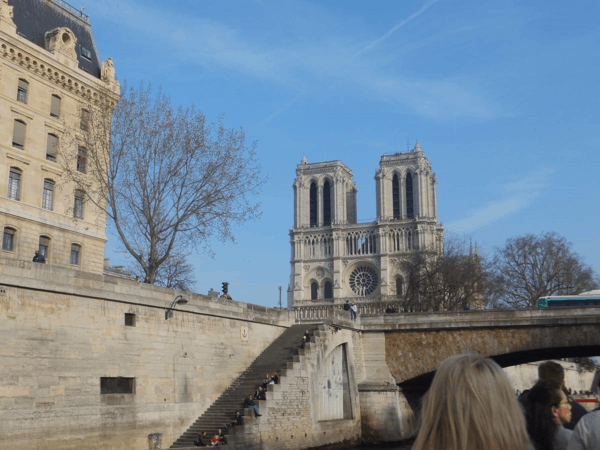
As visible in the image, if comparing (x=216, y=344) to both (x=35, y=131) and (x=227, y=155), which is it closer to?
(x=227, y=155)

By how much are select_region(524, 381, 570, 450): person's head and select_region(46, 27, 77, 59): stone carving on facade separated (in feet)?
124

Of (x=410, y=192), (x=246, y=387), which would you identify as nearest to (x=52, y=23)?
(x=246, y=387)

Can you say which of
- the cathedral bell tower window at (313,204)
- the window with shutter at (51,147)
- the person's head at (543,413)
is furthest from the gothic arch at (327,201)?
the person's head at (543,413)

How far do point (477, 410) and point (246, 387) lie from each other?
26055 millimetres

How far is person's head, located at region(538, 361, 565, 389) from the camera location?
6.13 m

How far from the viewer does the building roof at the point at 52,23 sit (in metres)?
38.1

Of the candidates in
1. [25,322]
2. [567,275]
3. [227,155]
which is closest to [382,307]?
[567,275]

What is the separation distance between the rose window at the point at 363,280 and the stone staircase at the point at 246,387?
258 feet

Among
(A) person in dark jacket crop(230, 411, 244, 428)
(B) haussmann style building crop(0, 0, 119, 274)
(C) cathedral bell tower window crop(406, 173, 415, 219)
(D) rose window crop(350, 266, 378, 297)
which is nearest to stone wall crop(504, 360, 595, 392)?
(A) person in dark jacket crop(230, 411, 244, 428)

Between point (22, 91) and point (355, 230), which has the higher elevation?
point (355, 230)

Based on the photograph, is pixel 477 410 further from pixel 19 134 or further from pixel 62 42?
pixel 62 42

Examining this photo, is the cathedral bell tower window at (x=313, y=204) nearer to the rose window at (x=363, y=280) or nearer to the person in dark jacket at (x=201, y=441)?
the rose window at (x=363, y=280)

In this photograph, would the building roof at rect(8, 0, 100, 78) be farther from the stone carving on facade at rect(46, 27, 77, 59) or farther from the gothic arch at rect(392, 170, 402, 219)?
the gothic arch at rect(392, 170, 402, 219)

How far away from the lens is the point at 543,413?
18.8 ft
